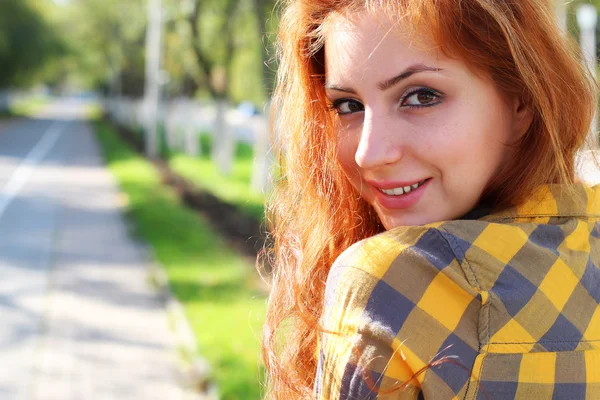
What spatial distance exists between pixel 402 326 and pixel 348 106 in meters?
0.48

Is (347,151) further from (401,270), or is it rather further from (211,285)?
(211,285)

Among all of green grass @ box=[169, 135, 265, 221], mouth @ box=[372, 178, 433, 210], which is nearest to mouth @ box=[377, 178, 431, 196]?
mouth @ box=[372, 178, 433, 210]

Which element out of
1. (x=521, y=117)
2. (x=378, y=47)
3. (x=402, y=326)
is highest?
(x=378, y=47)

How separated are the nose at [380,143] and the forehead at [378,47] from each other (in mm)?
73

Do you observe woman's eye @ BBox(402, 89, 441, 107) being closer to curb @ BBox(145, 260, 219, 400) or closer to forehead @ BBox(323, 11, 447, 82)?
forehead @ BBox(323, 11, 447, 82)

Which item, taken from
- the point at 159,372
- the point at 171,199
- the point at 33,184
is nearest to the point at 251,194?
the point at 171,199

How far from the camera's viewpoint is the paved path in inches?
205

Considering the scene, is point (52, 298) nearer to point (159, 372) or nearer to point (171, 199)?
point (159, 372)

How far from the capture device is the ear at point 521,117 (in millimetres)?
1269

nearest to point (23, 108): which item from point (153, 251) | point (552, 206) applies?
point (153, 251)

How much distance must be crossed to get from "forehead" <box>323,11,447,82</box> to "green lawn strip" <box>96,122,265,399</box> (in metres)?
0.58

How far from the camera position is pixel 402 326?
0.99 m

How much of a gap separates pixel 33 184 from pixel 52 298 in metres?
9.37

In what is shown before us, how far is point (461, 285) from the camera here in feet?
3.30
